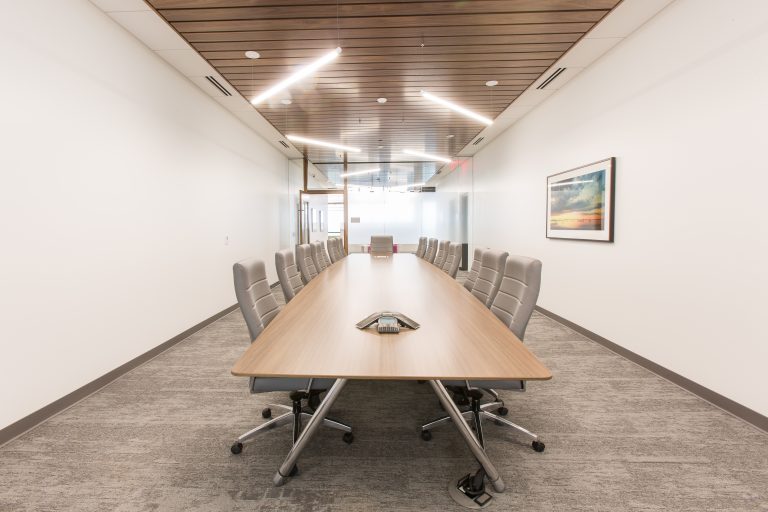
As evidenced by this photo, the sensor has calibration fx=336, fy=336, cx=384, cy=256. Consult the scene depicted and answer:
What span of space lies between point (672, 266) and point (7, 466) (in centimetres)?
466

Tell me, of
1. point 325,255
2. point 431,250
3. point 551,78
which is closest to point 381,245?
point 431,250

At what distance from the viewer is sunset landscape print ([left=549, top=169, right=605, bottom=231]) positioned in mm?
3689

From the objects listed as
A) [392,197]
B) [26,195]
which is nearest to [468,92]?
[26,195]

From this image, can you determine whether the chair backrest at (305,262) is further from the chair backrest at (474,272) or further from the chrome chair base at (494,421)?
the chrome chair base at (494,421)

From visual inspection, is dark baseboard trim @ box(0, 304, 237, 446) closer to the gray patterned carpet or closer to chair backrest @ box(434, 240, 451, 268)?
the gray patterned carpet

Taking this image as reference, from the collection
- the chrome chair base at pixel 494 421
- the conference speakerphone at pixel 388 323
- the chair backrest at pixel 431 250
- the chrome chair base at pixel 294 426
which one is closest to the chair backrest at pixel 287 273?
the chrome chair base at pixel 294 426

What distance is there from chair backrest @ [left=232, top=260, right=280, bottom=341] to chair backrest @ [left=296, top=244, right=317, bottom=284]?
4.32ft

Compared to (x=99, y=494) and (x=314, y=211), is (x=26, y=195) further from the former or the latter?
(x=314, y=211)

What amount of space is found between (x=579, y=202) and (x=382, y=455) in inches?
143

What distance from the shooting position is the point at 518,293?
208 cm

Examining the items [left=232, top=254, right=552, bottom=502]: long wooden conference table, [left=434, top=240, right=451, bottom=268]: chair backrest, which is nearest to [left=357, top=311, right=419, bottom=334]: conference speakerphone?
[left=232, top=254, right=552, bottom=502]: long wooden conference table

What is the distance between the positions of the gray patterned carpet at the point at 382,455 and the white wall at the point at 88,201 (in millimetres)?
523

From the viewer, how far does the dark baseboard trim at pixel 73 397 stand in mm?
2041

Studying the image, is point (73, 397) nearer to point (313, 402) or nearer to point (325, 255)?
point (313, 402)
